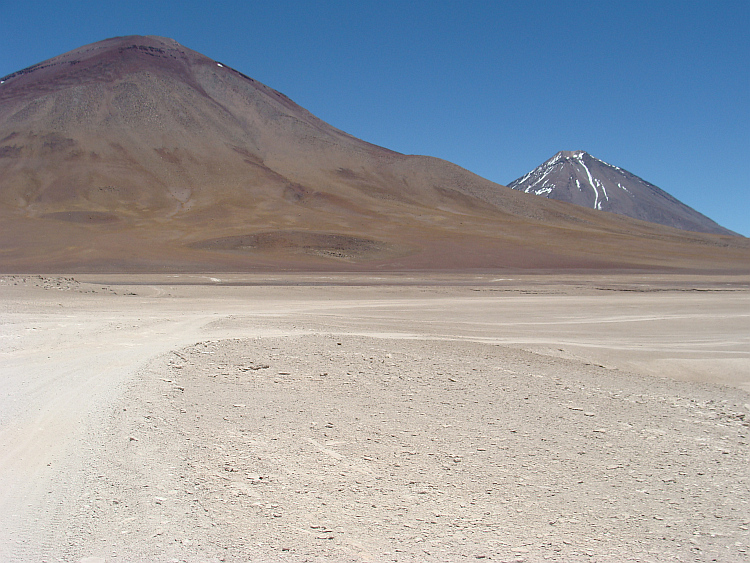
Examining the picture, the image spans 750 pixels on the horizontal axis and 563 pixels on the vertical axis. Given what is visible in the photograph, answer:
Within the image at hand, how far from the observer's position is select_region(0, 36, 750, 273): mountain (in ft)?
206

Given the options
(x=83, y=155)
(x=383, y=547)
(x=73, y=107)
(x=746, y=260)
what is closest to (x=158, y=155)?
(x=83, y=155)

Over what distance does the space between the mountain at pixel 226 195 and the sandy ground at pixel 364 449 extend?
42704 millimetres

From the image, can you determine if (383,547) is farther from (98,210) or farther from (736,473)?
(98,210)

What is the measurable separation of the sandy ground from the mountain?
4270 cm

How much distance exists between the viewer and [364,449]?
5793 millimetres

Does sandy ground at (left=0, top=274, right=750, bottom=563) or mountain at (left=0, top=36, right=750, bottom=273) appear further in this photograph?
mountain at (left=0, top=36, right=750, bottom=273)

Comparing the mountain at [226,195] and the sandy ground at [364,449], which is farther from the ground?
the mountain at [226,195]

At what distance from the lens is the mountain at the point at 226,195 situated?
6269 centimetres

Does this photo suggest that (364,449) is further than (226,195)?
No

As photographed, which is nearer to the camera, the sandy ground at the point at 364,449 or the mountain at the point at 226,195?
the sandy ground at the point at 364,449

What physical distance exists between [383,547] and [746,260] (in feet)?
266

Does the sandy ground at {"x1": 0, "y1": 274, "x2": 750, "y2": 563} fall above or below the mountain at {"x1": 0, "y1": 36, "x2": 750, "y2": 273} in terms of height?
below

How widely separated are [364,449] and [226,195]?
99546 mm

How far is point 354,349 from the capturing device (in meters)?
11.1
